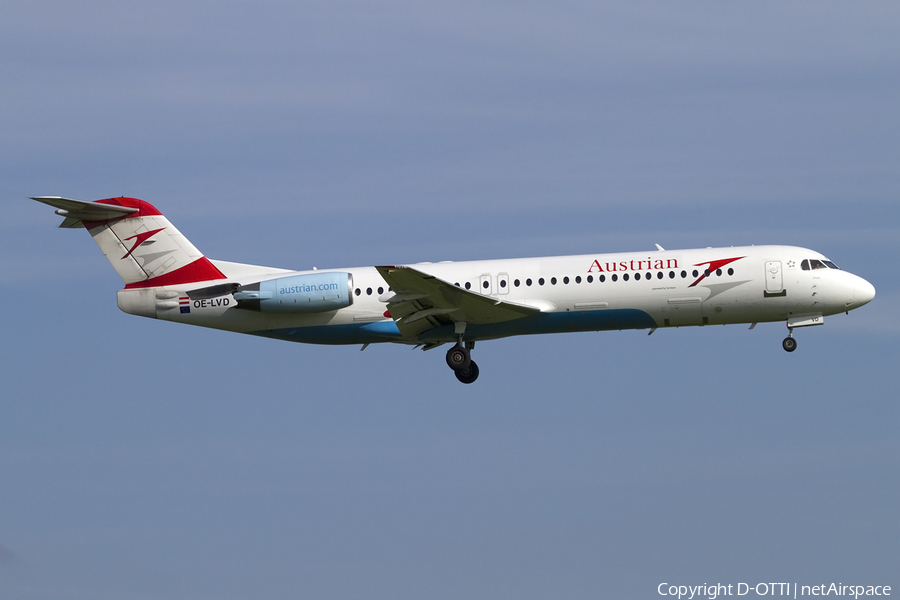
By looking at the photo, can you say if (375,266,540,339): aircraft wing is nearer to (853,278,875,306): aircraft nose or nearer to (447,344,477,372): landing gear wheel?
(447,344,477,372): landing gear wheel

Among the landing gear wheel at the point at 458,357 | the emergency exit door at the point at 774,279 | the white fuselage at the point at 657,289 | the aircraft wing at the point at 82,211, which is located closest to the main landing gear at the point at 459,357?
the landing gear wheel at the point at 458,357

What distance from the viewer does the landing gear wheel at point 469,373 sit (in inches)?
1376

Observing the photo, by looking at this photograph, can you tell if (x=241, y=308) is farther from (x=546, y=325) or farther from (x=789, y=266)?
(x=789, y=266)

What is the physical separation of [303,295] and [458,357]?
5282 millimetres

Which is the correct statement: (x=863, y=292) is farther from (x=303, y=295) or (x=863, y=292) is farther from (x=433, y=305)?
(x=303, y=295)

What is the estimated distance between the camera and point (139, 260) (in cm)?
3472

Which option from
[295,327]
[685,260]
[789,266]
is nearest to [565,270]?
[685,260]

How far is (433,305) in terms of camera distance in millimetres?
32312

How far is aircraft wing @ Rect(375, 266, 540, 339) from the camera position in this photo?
3083cm

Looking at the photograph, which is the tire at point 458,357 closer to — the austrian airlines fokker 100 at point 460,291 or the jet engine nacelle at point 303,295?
the austrian airlines fokker 100 at point 460,291

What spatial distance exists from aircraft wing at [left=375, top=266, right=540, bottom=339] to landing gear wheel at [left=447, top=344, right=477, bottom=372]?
0.97 meters

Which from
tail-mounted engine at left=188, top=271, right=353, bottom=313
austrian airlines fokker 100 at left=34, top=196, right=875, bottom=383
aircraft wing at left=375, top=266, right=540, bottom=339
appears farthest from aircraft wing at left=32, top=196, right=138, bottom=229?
aircraft wing at left=375, top=266, right=540, bottom=339

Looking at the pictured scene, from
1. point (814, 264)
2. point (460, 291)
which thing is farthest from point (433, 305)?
point (814, 264)

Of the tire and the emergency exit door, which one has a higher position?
the emergency exit door
